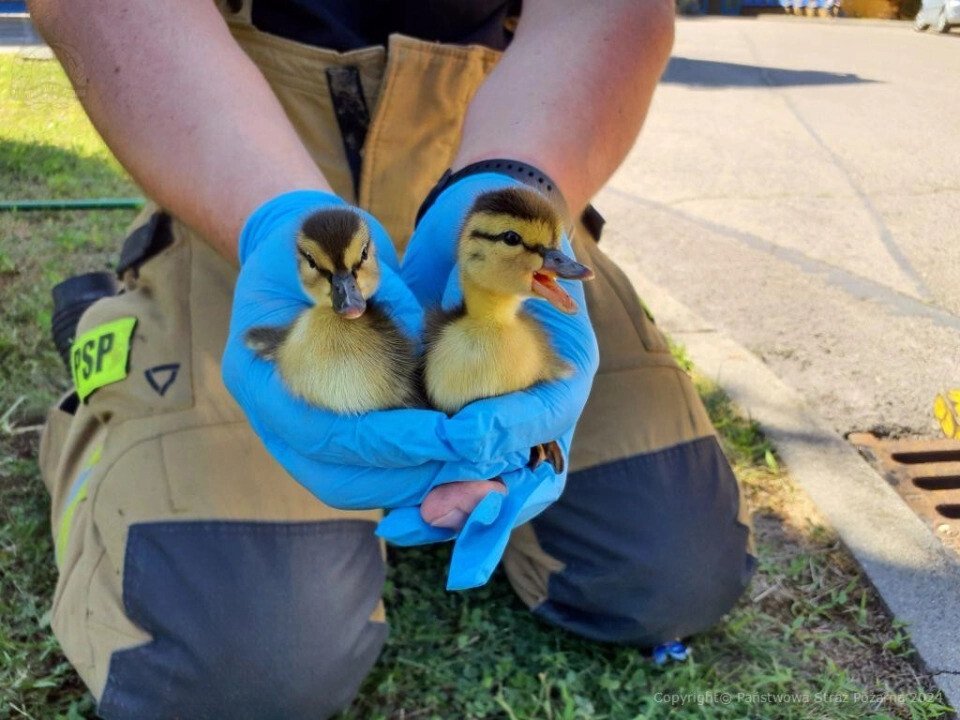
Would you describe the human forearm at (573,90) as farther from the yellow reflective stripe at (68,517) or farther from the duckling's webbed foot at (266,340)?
the yellow reflective stripe at (68,517)

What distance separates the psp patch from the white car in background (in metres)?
1.83

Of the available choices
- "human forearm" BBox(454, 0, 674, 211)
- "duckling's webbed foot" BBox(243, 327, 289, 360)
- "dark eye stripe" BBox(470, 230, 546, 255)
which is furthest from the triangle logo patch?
"dark eye stripe" BBox(470, 230, 546, 255)

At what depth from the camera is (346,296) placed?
116cm

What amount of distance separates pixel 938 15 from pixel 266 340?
171 cm

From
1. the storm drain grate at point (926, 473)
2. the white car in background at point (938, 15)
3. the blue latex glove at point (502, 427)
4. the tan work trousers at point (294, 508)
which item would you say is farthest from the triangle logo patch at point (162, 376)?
the white car in background at point (938, 15)

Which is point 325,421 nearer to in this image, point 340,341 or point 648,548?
point 340,341

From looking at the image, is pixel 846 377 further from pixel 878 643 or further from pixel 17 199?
pixel 17 199

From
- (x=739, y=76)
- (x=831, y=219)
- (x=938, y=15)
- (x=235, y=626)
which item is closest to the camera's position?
(x=235, y=626)

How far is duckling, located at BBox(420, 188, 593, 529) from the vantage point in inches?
46.3

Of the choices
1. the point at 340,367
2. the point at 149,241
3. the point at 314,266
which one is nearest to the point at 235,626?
the point at 340,367

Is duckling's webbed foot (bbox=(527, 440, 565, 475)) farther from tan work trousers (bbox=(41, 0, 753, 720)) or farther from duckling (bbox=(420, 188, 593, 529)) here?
tan work trousers (bbox=(41, 0, 753, 720))

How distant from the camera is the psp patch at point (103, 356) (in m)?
1.69

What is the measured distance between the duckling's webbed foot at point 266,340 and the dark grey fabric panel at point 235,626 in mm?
382

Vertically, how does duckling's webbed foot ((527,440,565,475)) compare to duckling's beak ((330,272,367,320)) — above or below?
below
